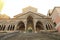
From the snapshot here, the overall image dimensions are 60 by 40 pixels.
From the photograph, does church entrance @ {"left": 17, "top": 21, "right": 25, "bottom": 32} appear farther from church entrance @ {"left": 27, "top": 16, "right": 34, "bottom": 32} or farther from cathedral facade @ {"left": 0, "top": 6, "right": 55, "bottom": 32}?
church entrance @ {"left": 27, "top": 16, "right": 34, "bottom": 32}

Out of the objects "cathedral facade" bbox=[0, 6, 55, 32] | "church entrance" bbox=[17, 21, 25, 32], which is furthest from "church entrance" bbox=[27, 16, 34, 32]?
"church entrance" bbox=[17, 21, 25, 32]

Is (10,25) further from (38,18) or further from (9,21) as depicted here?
(38,18)

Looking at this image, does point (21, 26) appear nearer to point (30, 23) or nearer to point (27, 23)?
point (27, 23)

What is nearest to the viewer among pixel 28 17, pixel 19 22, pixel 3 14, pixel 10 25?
pixel 10 25

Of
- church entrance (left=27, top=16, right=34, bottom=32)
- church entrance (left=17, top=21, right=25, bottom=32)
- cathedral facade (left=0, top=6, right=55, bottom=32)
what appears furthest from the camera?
church entrance (left=27, top=16, right=34, bottom=32)

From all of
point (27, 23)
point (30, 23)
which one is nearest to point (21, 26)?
point (27, 23)

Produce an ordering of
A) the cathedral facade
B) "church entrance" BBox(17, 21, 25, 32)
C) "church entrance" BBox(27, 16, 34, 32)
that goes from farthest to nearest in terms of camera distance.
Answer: "church entrance" BBox(27, 16, 34, 32), "church entrance" BBox(17, 21, 25, 32), the cathedral facade

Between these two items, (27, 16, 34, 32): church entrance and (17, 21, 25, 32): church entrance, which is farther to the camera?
(27, 16, 34, 32): church entrance

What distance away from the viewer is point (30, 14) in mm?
41438

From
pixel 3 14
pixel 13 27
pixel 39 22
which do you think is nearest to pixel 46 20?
pixel 39 22

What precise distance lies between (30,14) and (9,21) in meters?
7.70

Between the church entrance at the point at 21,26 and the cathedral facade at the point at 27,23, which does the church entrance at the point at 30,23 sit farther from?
the church entrance at the point at 21,26

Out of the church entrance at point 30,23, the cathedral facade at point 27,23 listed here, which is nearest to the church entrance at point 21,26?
the cathedral facade at point 27,23

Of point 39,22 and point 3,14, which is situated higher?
point 3,14
